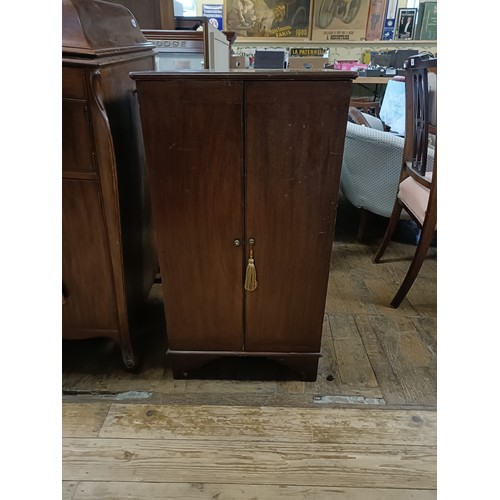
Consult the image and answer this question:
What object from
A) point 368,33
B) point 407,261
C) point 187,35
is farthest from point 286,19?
point 407,261

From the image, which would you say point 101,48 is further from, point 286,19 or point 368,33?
point 368,33

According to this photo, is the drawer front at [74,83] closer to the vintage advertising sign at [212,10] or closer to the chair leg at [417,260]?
the chair leg at [417,260]

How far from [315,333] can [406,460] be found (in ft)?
1.34

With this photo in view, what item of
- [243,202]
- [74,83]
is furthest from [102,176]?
[243,202]

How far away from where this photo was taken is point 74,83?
0.95 meters

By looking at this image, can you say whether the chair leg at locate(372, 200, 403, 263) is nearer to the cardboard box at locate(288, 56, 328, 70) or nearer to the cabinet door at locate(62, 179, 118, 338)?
the cabinet door at locate(62, 179, 118, 338)

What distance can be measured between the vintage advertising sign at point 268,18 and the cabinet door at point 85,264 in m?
3.78

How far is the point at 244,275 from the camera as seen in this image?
1.15m

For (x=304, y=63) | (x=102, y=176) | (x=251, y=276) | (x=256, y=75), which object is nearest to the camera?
(x=256, y=75)

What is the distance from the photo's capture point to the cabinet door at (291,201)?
0.95 metres

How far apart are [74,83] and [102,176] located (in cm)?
23

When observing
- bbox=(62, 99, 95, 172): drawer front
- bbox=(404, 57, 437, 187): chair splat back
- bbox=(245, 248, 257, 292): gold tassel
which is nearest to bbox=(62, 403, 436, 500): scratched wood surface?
bbox=(245, 248, 257, 292): gold tassel

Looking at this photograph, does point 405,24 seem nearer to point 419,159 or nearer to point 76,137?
point 419,159

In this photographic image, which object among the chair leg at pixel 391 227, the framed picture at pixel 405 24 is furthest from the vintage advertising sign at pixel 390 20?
the chair leg at pixel 391 227
